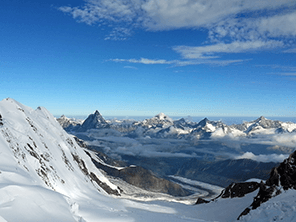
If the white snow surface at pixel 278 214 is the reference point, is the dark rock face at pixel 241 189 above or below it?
below

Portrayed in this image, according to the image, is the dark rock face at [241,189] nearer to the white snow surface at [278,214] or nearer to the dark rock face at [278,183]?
the dark rock face at [278,183]

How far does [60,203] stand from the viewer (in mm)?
18734

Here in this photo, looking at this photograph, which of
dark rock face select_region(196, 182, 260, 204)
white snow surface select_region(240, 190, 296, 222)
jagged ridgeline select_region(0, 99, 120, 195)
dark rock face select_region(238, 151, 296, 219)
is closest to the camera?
white snow surface select_region(240, 190, 296, 222)

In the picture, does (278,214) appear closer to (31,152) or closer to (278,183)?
(278,183)

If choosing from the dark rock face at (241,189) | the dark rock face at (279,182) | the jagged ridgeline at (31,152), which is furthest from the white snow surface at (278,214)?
the dark rock face at (241,189)

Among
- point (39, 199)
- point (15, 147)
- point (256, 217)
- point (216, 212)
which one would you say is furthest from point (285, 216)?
point (216, 212)

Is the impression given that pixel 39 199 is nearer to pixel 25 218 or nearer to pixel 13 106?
pixel 25 218

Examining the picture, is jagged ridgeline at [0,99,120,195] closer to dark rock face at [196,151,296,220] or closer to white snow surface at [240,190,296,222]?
white snow surface at [240,190,296,222]

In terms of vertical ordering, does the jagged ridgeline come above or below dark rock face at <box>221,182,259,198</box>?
above

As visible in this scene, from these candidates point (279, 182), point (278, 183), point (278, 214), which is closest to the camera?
point (278, 214)

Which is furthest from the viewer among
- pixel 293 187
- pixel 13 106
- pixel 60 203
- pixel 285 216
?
pixel 13 106

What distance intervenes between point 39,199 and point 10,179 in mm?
8582

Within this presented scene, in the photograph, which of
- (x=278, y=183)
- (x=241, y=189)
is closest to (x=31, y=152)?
(x=278, y=183)

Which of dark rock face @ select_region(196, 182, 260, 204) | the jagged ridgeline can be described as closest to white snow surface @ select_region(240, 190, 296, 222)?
the jagged ridgeline
